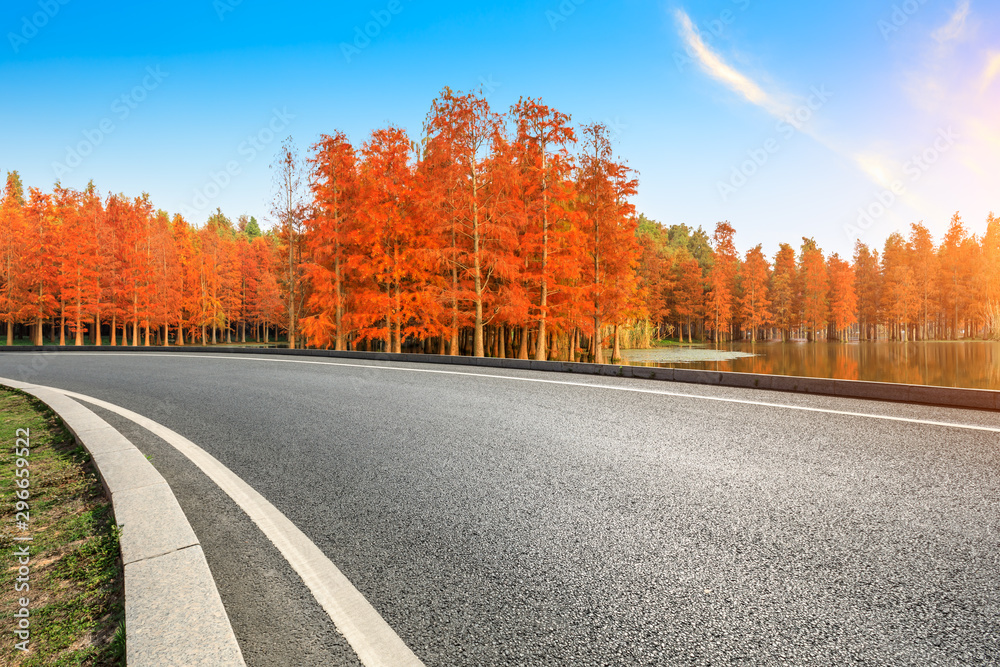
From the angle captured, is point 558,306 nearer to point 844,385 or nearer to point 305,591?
point 844,385

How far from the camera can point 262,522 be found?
11.1 feet

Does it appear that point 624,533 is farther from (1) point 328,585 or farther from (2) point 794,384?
(2) point 794,384

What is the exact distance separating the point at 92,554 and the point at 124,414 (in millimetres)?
5724

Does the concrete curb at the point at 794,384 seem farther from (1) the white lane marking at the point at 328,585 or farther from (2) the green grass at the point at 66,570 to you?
(2) the green grass at the point at 66,570

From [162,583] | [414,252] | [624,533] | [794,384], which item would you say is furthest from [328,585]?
[414,252]

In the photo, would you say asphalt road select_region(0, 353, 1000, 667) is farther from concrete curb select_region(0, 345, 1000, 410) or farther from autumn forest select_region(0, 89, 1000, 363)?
autumn forest select_region(0, 89, 1000, 363)

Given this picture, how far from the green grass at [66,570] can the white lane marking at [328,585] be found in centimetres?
79

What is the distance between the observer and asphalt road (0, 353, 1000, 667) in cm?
206

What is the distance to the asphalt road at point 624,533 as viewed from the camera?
2.06 meters

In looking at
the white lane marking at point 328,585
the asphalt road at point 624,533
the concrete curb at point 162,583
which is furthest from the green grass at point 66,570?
the white lane marking at point 328,585

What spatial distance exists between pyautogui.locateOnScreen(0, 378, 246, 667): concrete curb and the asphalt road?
0.40 feet

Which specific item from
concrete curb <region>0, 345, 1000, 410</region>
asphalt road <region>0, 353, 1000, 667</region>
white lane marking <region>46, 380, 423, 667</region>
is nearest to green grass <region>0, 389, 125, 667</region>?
asphalt road <region>0, 353, 1000, 667</region>

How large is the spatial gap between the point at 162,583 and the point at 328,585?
0.84 m

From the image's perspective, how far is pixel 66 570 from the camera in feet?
9.12
